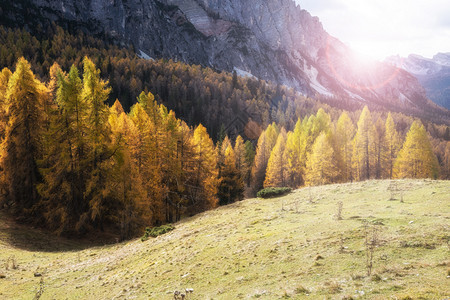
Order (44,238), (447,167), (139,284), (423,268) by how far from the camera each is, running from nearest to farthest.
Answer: (423,268) < (139,284) < (44,238) < (447,167)

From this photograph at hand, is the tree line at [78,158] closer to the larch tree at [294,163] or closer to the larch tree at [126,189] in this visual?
the larch tree at [126,189]

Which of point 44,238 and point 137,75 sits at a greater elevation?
point 137,75

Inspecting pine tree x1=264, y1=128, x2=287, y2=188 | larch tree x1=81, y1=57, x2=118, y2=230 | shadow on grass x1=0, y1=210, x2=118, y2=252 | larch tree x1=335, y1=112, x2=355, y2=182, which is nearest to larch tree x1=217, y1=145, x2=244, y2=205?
pine tree x1=264, y1=128, x2=287, y2=188

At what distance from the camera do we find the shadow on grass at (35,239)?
65.6 ft

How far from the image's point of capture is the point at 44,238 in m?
22.2

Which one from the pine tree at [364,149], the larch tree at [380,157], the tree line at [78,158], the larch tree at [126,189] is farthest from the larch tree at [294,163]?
the larch tree at [126,189]

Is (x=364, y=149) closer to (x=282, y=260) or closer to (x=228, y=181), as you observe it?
(x=228, y=181)

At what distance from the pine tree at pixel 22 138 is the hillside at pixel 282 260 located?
821 centimetres

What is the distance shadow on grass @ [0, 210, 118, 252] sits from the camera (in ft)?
65.6

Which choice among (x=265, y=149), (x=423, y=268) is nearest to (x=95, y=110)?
(x=423, y=268)

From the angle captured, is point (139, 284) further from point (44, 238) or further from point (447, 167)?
point (447, 167)

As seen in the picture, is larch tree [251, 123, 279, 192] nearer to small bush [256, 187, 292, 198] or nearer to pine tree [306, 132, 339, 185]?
pine tree [306, 132, 339, 185]

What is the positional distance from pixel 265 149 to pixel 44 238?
5139 cm

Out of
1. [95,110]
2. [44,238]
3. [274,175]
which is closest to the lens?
[44,238]
